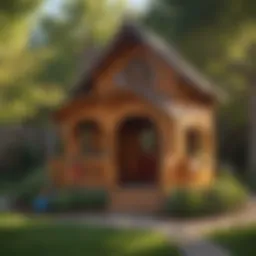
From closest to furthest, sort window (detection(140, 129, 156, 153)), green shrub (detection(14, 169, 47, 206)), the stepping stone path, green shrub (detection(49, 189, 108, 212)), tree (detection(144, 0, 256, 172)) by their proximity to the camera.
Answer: the stepping stone path, tree (detection(144, 0, 256, 172)), green shrub (detection(49, 189, 108, 212)), green shrub (detection(14, 169, 47, 206)), window (detection(140, 129, 156, 153))

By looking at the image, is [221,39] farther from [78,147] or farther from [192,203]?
[78,147]

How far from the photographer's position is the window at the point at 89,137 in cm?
1998

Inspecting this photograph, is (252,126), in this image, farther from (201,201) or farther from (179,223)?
(179,223)

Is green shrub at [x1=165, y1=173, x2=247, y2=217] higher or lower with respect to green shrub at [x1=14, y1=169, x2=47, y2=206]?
lower

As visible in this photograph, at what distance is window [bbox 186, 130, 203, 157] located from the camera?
18.5 m

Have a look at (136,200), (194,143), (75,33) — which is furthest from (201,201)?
(75,33)

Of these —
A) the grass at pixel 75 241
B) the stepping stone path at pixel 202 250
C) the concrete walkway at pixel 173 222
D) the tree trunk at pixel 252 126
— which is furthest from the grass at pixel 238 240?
the tree trunk at pixel 252 126

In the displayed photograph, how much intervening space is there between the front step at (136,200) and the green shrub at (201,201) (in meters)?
0.45

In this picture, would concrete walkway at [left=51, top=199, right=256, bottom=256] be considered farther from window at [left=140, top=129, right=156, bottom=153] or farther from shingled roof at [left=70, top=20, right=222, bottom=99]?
window at [left=140, top=129, right=156, bottom=153]

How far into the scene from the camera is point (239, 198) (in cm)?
1639

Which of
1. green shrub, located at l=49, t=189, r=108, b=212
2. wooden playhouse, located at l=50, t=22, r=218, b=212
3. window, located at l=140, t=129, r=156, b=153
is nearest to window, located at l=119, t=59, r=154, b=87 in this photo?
wooden playhouse, located at l=50, t=22, r=218, b=212

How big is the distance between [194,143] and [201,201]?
5.59 metres

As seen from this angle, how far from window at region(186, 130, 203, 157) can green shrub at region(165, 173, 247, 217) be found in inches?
94.1

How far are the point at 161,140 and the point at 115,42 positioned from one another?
9.23ft
